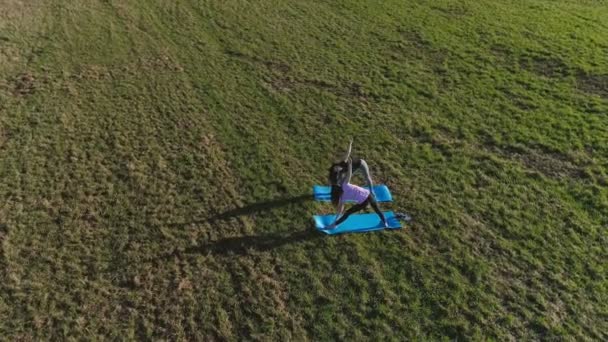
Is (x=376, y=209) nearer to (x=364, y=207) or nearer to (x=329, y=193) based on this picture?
(x=364, y=207)

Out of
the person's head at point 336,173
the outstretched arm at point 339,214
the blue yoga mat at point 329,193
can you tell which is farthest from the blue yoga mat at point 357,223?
the person's head at point 336,173

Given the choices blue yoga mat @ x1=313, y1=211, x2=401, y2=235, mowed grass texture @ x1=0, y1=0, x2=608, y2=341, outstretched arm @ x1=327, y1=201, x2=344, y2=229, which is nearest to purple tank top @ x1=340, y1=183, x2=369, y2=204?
outstretched arm @ x1=327, y1=201, x2=344, y2=229

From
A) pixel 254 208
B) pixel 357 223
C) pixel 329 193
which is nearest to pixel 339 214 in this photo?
pixel 357 223

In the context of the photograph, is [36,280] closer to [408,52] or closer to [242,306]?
[242,306]

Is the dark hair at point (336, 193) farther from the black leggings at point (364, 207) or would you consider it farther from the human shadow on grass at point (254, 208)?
the human shadow on grass at point (254, 208)

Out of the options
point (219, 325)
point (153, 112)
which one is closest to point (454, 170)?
point (219, 325)

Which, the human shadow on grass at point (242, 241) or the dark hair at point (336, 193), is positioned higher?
the dark hair at point (336, 193)

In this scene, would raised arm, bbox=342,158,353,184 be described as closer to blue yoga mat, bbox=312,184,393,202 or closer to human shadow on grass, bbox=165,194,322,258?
human shadow on grass, bbox=165,194,322,258
